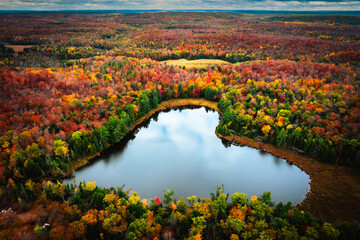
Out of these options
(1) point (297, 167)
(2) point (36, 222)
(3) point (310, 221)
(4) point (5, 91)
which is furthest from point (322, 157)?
(4) point (5, 91)

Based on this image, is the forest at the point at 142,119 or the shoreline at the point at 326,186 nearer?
the forest at the point at 142,119

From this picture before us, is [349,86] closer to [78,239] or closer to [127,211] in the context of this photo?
[127,211]

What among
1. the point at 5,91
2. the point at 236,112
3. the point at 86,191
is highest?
the point at 5,91

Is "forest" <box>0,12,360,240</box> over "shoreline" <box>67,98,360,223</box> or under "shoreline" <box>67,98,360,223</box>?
over

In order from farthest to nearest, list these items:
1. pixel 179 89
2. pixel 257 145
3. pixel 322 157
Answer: pixel 179 89 → pixel 257 145 → pixel 322 157

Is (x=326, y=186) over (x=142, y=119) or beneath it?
beneath

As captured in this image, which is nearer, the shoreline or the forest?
the forest

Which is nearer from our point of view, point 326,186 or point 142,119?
point 326,186

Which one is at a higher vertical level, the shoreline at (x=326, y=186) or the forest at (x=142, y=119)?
the forest at (x=142, y=119)
